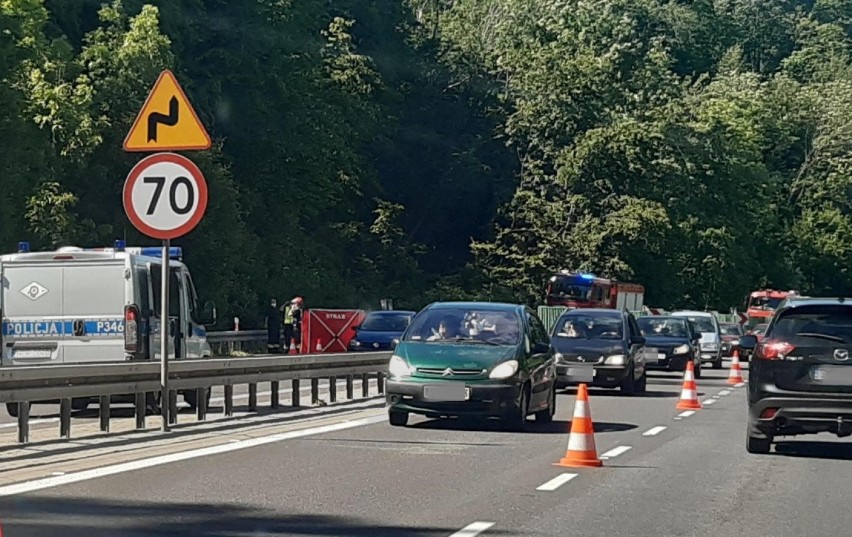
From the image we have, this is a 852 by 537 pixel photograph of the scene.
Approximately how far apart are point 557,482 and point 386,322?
20284 mm

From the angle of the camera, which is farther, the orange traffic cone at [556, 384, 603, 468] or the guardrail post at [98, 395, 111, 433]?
the guardrail post at [98, 395, 111, 433]

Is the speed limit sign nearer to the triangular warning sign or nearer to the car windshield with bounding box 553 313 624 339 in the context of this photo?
the triangular warning sign

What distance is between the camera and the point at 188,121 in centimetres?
1490

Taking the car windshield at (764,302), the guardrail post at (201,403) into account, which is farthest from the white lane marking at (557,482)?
the car windshield at (764,302)

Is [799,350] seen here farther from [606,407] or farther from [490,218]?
[490,218]

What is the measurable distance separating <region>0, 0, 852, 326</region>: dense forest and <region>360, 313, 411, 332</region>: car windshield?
12.4 metres

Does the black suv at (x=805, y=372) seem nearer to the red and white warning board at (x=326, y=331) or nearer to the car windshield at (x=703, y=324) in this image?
the red and white warning board at (x=326, y=331)

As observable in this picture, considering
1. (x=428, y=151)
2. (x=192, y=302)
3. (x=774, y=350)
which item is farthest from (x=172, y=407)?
(x=428, y=151)

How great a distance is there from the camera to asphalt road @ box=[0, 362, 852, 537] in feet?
32.7

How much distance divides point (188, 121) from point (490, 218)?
209 feet

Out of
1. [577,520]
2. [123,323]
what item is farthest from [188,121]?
[577,520]

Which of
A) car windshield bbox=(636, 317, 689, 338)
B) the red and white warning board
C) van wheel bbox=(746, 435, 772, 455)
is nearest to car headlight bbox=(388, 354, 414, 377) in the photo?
Answer: van wheel bbox=(746, 435, 772, 455)

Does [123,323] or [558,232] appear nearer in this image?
[123,323]

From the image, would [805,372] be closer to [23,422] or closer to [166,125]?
[166,125]
